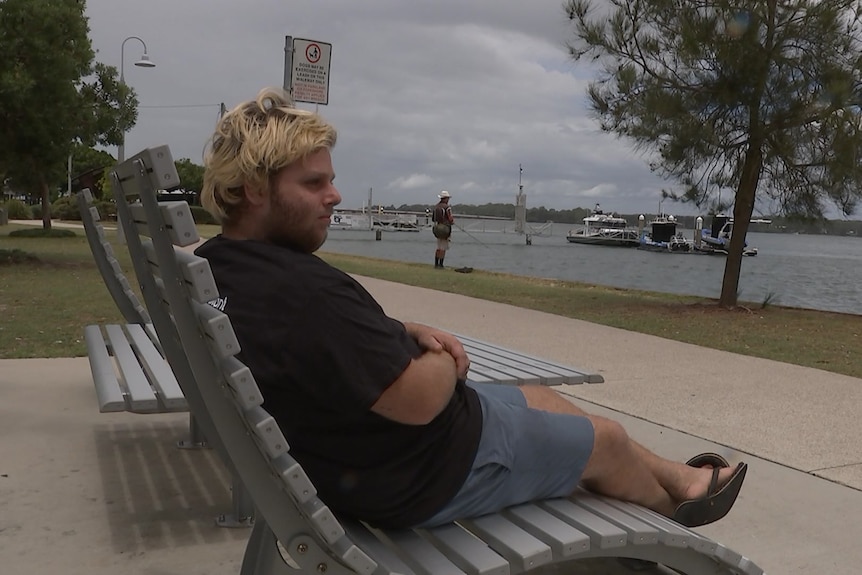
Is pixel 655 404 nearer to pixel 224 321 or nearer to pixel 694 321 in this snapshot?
pixel 224 321

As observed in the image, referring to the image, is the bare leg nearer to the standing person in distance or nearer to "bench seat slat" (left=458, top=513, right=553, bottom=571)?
"bench seat slat" (left=458, top=513, right=553, bottom=571)

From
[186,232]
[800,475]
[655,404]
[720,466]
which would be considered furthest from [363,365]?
[655,404]

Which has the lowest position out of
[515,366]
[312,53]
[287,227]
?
[515,366]

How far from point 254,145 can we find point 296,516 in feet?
2.87

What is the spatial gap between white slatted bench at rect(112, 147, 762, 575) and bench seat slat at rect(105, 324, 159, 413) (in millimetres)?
616

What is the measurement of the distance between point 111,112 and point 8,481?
1378 cm

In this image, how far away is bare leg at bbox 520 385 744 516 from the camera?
97.7 inches

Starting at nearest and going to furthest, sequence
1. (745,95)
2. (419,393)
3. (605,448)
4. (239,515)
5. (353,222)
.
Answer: (419,393)
(605,448)
(239,515)
(745,95)
(353,222)

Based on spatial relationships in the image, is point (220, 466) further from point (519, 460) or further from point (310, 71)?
point (310, 71)

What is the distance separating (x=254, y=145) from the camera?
2104mm

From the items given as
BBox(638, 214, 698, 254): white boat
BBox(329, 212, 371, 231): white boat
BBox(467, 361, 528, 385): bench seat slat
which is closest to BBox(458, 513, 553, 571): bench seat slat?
BBox(467, 361, 528, 385): bench seat slat

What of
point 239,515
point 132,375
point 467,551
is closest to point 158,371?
point 132,375

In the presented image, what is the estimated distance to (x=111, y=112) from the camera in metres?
16.1

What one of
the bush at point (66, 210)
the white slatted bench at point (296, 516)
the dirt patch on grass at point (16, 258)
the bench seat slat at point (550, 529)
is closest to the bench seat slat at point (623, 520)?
the white slatted bench at point (296, 516)
